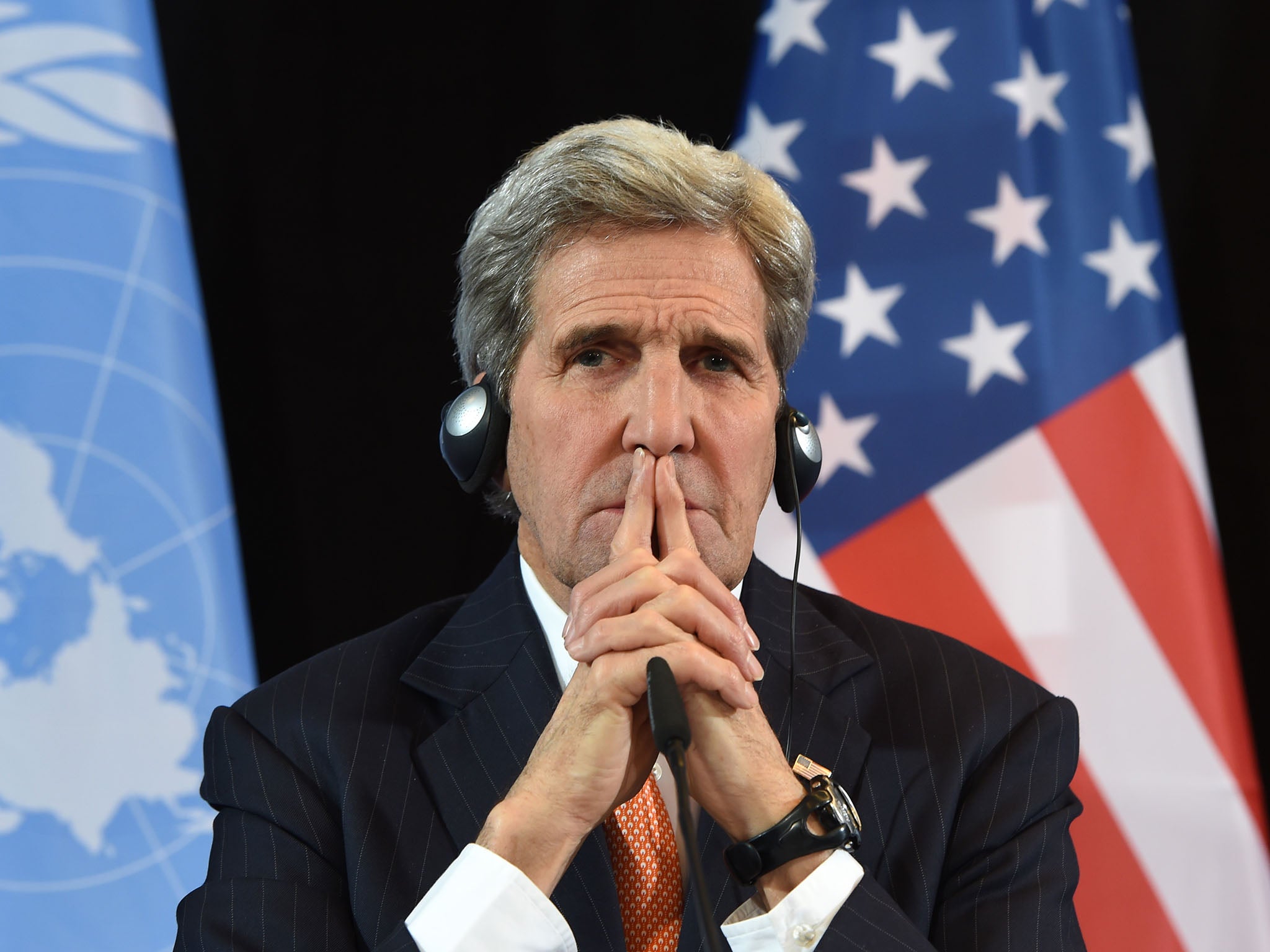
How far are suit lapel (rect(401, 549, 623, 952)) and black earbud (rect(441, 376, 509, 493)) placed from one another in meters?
0.25

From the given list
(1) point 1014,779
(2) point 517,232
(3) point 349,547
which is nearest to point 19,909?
(3) point 349,547

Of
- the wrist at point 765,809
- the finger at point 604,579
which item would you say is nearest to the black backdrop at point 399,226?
the finger at point 604,579

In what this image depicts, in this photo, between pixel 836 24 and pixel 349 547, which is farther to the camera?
pixel 836 24

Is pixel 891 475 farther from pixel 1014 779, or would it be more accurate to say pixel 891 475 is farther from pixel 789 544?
pixel 1014 779

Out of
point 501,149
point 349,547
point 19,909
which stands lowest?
point 19,909

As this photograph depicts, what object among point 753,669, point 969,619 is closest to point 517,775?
point 753,669

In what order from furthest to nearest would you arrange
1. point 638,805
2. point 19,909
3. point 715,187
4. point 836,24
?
point 836,24 → point 19,909 → point 715,187 → point 638,805

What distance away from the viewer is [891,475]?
2.68m

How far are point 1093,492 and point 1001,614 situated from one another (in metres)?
0.36

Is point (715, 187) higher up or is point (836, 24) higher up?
point (836, 24)

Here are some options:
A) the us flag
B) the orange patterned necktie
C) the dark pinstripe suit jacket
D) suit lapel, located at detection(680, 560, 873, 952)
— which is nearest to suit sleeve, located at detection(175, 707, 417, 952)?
the dark pinstripe suit jacket

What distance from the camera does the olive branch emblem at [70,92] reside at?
2318 mm

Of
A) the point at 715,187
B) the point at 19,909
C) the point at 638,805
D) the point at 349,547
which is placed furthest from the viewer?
the point at 349,547

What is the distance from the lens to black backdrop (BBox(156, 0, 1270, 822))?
8.30 ft
